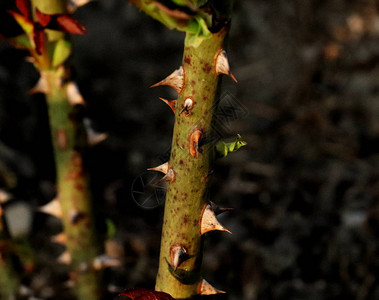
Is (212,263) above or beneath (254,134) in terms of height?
beneath

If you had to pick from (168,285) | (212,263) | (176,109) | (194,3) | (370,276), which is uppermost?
(194,3)

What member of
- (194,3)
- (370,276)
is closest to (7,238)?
(194,3)

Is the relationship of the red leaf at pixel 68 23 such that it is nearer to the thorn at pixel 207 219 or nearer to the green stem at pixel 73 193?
the green stem at pixel 73 193

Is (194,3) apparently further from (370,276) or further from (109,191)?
(109,191)

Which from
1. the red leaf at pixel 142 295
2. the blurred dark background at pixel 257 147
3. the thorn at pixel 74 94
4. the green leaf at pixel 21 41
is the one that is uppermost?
the green leaf at pixel 21 41

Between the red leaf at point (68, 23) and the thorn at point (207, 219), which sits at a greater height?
the red leaf at point (68, 23)

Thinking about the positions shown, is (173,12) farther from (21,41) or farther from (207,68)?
(21,41)

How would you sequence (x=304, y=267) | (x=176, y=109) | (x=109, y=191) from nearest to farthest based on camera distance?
1. (x=176, y=109)
2. (x=304, y=267)
3. (x=109, y=191)

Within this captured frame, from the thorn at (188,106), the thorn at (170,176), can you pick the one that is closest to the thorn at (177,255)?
the thorn at (170,176)
